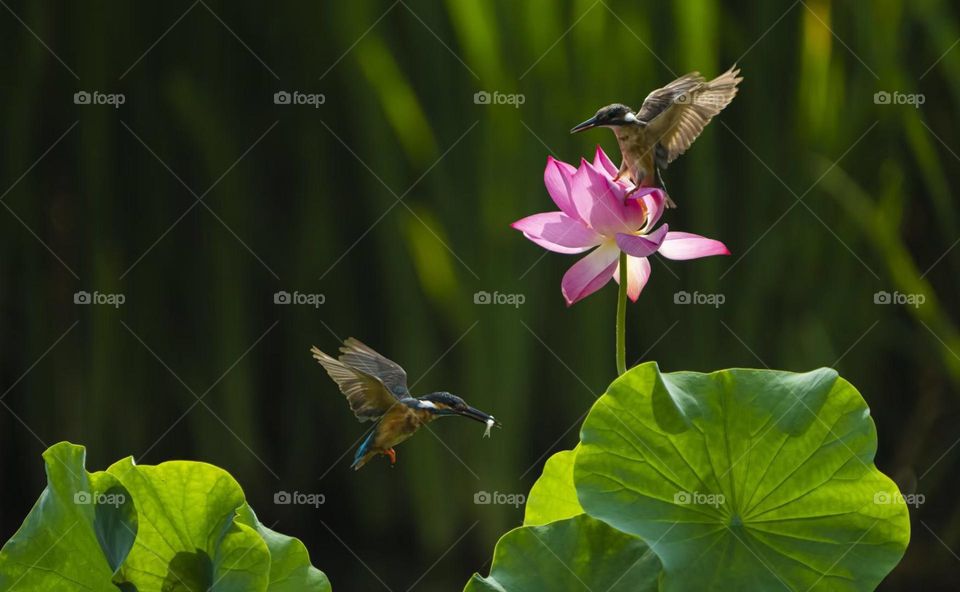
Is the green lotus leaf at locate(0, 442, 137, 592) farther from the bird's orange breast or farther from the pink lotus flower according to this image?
the pink lotus flower

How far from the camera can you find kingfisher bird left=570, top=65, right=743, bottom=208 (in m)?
0.49

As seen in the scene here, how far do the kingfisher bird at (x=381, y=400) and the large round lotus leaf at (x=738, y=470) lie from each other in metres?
0.09

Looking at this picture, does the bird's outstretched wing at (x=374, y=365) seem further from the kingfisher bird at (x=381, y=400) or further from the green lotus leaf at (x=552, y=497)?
the green lotus leaf at (x=552, y=497)

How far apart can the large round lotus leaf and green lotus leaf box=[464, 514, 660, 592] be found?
2 cm

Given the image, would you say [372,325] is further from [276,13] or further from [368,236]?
[276,13]

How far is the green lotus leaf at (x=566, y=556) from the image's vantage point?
49 cm

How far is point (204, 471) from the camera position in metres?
0.49

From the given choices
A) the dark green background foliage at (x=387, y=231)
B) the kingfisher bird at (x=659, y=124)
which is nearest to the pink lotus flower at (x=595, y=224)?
the kingfisher bird at (x=659, y=124)

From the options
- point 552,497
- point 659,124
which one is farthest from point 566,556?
point 659,124

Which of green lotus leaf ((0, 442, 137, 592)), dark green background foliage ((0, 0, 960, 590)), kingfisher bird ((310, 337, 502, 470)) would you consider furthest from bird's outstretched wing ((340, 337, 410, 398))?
dark green background foliage ((0, 0, 960, 590))

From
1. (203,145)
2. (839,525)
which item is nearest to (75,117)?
(203,145)

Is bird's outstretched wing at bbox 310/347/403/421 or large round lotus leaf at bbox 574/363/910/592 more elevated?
bird's outstretched wing at bbox 310/347/403/421

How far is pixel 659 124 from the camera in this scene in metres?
0.49

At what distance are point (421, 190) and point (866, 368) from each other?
2.56ft
